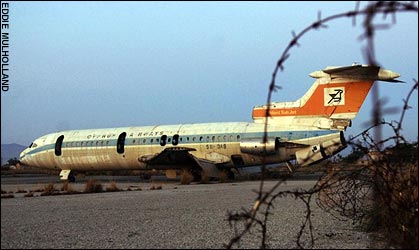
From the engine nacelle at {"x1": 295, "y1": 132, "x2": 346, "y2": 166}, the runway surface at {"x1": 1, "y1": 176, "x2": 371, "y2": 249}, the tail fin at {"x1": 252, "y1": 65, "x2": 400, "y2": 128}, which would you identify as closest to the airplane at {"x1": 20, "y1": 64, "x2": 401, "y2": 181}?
the tail fin at {"x1": 252, "y1": 65, "x2": 400, "y2": 128}

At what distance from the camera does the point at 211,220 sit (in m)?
10.0

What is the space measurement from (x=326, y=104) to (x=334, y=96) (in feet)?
2.42

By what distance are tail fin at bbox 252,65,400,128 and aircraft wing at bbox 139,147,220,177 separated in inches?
150

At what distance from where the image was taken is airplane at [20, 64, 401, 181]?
25.4m

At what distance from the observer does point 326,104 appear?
2634 centimetres

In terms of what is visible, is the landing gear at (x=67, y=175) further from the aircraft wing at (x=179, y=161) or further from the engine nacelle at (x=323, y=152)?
the engine nacelle at (x=323, y=152)

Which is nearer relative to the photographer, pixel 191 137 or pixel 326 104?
pixel 326 104

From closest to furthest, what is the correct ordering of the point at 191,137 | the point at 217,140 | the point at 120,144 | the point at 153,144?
the point at 217,140
the point at 191,137
the point at 153,144
the point at 120,144

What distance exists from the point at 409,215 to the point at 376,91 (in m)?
3.43

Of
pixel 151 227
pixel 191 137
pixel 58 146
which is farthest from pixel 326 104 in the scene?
pixel 151 227

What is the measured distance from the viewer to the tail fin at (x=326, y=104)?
981 inches

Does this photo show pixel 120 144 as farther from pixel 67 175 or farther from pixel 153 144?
pixel 67 175

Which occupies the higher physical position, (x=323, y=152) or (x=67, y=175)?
(x=323, y=152)

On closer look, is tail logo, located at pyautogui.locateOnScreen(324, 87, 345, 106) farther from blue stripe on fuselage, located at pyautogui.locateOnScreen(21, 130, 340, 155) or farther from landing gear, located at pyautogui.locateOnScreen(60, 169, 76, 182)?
landing gear, located at pyautogui.locateOnScreen(60, 169, 76, 182)
